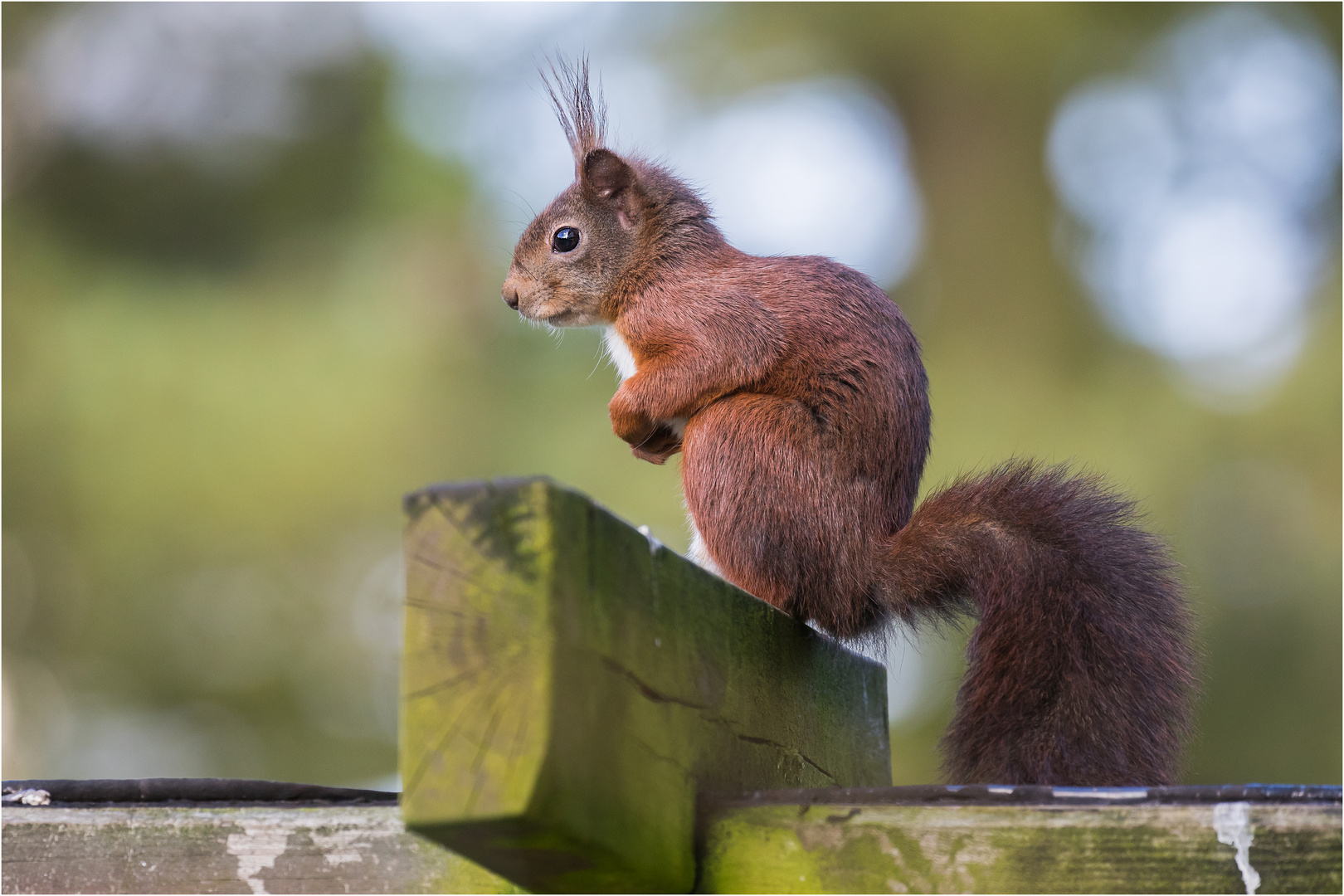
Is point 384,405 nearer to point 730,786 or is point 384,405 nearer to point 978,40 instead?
point 978,40

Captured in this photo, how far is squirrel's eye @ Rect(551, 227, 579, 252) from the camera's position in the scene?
218 cm

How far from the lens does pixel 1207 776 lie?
154 inches

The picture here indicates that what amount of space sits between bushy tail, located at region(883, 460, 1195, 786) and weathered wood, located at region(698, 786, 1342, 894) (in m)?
0.29

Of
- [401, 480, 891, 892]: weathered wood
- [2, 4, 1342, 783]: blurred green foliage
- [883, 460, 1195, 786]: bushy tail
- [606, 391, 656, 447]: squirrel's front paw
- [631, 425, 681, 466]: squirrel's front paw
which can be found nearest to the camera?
[401, 480, 891, 892]: weathered wood

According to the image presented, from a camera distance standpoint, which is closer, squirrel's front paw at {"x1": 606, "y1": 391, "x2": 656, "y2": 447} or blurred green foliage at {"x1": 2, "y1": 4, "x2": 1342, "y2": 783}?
squirrel's front paw at {"x1": 606, "y1": 391, "x2": 656, "y2": 447}

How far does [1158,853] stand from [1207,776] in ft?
11.3

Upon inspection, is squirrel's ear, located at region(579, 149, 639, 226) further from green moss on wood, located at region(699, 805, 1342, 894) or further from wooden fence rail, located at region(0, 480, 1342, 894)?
green moss on wood, located at region(699, 805, 1342, 894)

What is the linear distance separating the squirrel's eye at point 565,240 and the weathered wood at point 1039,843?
1403 millimetres

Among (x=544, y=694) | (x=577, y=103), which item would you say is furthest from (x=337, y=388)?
(x=544, y=694)

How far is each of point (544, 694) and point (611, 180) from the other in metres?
1.53

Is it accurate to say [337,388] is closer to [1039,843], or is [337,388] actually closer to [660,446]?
[660,446]

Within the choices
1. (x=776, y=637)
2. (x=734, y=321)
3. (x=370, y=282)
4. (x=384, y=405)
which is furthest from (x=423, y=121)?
(x=776, y=637)

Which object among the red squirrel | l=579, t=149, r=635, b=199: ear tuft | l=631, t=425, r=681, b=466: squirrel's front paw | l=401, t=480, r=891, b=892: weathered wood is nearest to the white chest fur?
the red squirrel

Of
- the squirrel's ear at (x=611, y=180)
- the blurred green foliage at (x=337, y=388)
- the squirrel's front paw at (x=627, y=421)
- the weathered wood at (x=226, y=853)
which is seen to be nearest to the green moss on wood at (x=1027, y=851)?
the weathered wood at (x=226, y=853)
